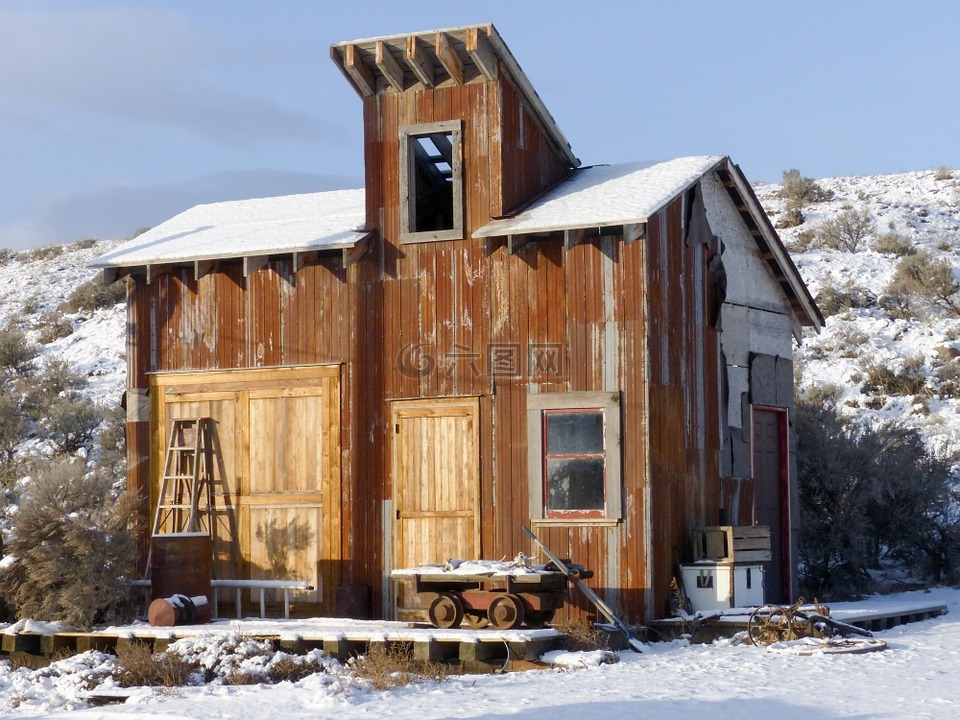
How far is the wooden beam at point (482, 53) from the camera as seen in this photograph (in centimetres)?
1700

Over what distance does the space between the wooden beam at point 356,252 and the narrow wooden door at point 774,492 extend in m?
5.95

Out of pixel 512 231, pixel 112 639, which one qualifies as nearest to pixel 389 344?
pixel 512 231

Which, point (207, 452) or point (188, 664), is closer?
point (188, 664)

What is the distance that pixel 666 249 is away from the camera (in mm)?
16984

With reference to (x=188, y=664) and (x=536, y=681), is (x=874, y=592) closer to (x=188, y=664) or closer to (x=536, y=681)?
(x=536, y=681)

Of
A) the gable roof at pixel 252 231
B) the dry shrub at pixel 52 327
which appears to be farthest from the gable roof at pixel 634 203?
the dry shrub at pixel 52 327

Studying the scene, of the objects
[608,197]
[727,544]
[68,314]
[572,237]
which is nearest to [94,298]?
[68,314]

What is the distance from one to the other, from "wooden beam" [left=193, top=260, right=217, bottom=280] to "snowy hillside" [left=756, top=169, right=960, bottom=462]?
14.4m

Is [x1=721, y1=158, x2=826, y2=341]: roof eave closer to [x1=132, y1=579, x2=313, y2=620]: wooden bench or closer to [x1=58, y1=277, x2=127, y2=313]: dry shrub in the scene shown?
[x1=132, y1=579, x2=313, y2=620]: wooden bench

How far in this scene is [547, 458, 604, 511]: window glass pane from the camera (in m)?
16.4

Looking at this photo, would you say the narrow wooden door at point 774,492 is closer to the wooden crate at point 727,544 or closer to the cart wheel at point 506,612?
the wooden crate at point 727,544

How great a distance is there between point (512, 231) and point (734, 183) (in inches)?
154

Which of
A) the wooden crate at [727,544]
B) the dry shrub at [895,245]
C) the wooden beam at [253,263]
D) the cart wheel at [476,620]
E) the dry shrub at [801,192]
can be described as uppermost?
the dry shrub at [801,192]

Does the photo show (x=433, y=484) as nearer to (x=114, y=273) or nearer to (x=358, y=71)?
(x=358, y=71)
